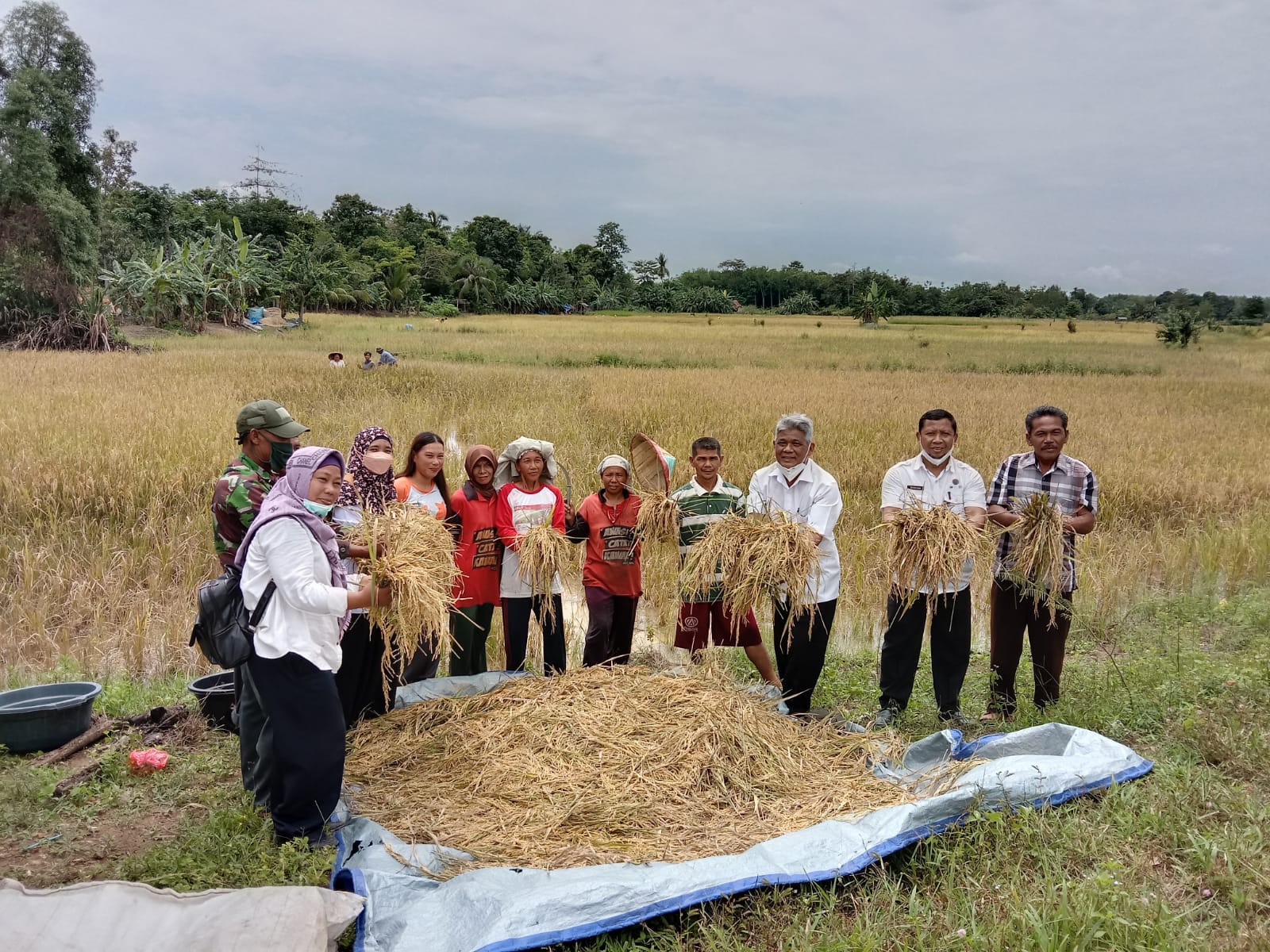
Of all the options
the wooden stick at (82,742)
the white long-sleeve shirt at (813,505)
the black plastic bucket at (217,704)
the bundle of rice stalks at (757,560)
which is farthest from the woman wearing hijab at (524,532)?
the wooden stick at (82,742)

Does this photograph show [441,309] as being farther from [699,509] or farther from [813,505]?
[813,505]

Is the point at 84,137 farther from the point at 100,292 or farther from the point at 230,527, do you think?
the point at 230,527

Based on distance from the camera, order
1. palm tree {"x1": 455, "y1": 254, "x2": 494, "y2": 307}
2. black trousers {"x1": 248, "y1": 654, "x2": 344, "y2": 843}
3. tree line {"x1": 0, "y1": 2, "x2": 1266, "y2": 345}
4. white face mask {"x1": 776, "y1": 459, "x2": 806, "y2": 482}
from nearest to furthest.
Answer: black trousers {"x1": 248, "y1": 654, "x2": 344, "y2": 843} → white face mask {"x1": 776, "y1": 459, "x2": 806, "y2": 482} → tree line {"x1": 0, "y1": 2, "x2": 1266, "y2": 345} → palm tree {"x1": 455, "y1": 254, "x2": 494, "y2": 307}

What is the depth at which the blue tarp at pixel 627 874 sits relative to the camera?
7.86 ft

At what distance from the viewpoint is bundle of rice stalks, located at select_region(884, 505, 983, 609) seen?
380 centimetres

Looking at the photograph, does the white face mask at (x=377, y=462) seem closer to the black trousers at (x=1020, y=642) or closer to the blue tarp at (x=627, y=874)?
the blue tarp at (x=627, y=874)

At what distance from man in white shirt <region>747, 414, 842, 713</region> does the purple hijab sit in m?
2.10

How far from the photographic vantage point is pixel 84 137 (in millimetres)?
24609

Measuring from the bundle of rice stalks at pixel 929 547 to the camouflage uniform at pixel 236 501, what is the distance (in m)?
2.81

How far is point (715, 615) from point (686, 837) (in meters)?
1.52

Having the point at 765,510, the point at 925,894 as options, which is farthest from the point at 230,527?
the point at 925,894

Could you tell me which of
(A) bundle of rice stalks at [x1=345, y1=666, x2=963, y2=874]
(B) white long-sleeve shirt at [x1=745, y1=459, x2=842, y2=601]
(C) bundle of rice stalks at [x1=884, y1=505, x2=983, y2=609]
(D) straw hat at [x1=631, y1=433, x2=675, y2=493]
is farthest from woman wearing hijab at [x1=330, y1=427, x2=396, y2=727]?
(C) bundle of rice stalks at [x1=884, y1=505, x2=983, y2=609]

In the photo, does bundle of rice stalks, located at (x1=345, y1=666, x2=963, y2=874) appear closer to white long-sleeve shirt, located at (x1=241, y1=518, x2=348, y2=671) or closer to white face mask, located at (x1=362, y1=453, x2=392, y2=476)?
white long-sleeve shirt, located at (x1=241, y1=518, x2=348, y2=671)

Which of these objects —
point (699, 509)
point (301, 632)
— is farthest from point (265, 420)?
point (699, 509)
